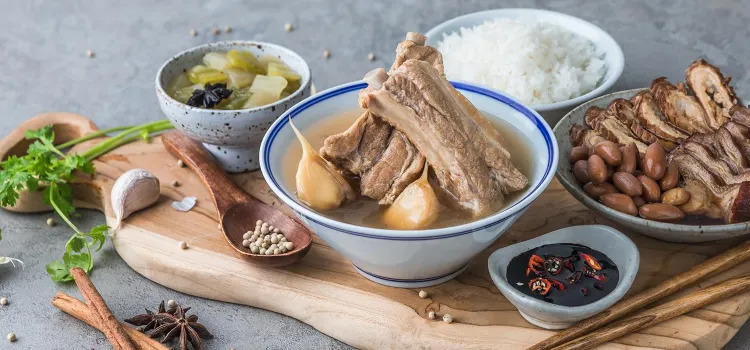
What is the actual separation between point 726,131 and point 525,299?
133 cm

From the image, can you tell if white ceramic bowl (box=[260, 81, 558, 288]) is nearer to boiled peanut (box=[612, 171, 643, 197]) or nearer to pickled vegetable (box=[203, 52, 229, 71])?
boiled peanut (box=[612, 171, 643, 197])

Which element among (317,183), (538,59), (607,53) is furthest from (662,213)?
(607,53)

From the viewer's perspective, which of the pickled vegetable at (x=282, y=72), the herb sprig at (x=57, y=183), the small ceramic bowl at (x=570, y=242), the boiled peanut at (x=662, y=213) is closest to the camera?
the small ceramic bowl at (x=570, y=242)

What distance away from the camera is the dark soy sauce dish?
302 centimetres

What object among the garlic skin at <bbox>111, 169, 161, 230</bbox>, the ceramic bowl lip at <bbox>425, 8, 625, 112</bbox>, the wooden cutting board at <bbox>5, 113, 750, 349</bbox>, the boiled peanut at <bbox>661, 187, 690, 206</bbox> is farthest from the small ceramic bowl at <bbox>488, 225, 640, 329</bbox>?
the garlic skin at <bbox>111, 169, 161, 230</bbox>

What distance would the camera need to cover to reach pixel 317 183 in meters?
3.08

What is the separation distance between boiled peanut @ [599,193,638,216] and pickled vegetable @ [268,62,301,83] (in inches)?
69.5

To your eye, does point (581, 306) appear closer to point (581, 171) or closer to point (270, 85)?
point (581, 171)

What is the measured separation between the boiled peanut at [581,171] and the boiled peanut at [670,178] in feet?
1.06

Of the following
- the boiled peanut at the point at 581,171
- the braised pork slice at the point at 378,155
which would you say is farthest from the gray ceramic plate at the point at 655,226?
the braised pork slice at the point at 378,155

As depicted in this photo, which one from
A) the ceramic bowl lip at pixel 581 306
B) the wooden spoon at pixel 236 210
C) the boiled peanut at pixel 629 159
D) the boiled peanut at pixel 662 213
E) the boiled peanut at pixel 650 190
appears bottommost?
the wooden spoon at pixel 236 210

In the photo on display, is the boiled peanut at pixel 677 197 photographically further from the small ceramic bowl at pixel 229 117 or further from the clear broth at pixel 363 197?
the small ceramic bowl at pixel 229 117

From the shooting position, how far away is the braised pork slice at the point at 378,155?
3109mm

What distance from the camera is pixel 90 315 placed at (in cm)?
334
